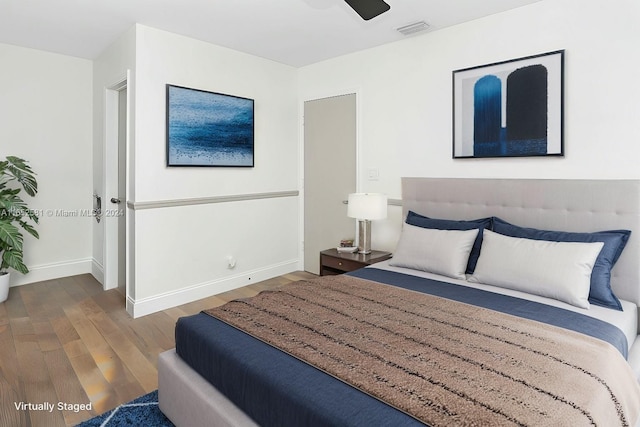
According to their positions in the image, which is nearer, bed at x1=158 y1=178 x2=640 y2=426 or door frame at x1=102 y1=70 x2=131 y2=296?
bed at x1=158 y1=178 x2=640 y2=426

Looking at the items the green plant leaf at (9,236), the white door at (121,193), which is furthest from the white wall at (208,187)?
the green plant leaf at (9,236)

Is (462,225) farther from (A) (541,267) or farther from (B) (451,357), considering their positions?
(B) (451,357)

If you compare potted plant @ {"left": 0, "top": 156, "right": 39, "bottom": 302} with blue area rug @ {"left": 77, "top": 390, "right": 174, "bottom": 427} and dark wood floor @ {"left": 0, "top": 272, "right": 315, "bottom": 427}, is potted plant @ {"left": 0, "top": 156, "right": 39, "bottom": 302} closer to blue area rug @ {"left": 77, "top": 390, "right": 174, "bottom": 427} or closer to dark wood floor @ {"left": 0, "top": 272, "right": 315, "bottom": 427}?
dark wood floor @ {"left": 0, "top": 272, "right": 315, "bottom": 427}

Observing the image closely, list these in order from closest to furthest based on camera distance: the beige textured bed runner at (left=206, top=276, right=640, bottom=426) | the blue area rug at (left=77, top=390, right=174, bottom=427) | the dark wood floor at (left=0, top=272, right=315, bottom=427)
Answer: the beige textured bed runner at (left=206, top=276, right=640, bottom=426), the blue area rug at (left=77, top=390, right=174, bottom=427), the dark wood floor at (left=0, top=272, right=315, bottom=427)

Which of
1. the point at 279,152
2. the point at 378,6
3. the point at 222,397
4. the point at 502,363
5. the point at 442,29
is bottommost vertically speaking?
the point at 222,397

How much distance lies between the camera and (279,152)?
4359 millimetres

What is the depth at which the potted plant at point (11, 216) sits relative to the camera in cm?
344

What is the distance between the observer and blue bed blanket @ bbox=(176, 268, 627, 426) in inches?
47.4

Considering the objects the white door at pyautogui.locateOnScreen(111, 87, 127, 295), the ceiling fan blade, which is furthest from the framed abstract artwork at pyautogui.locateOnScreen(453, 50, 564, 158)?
the white door at pyautogui.locateOnScreen(111, 87, 127, 295)

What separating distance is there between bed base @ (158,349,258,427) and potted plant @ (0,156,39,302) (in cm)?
253

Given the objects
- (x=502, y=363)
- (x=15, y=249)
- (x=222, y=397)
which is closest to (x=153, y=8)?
(x=15, y=249)

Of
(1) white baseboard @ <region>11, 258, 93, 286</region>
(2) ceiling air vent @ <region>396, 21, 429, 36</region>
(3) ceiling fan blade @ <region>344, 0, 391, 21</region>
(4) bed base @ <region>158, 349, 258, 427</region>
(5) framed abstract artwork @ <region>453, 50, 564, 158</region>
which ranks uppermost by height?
(2) ceiling air vent @ <region>396, 21, 429, 36</region>

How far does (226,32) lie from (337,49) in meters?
1.07

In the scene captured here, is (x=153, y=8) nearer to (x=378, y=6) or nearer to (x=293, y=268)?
(x=378, y=6)
